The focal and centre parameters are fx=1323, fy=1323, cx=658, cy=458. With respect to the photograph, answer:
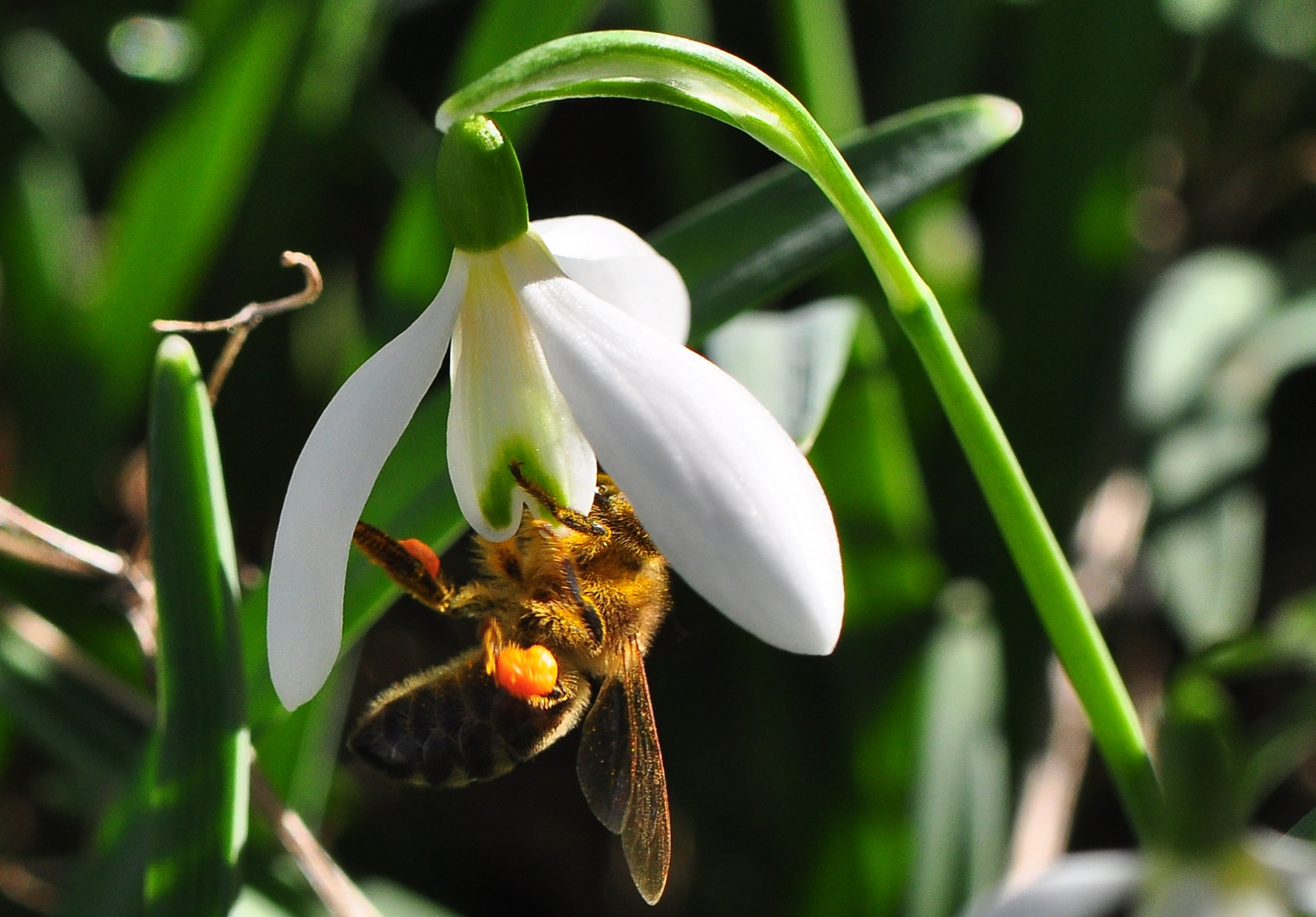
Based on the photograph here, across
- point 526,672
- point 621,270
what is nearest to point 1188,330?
point 621,270

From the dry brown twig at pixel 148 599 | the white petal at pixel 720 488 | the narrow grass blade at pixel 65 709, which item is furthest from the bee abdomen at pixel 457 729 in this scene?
the narrow grass blade at pixel 65 709

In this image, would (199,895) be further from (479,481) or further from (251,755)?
(479,481)

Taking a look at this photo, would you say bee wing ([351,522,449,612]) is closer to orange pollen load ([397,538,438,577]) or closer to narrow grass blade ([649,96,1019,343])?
orange pollen load ([397,538,438,577])

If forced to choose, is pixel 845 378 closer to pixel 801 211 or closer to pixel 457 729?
pixel 801 211

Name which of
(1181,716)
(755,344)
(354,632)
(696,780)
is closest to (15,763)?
(696,780)

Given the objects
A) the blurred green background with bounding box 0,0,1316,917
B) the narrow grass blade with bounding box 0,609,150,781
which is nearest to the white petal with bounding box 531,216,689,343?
the blurred green background with bounding box 0,0,1316,917
